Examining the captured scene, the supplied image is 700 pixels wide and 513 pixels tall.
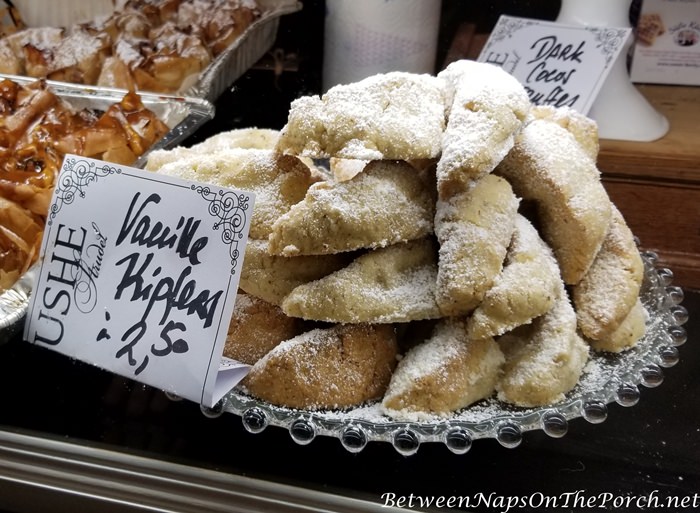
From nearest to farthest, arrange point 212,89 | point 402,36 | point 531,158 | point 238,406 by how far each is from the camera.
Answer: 1. point 238,406
2. point 531,158
3. point 402,36
4. point 212,89

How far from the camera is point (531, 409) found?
2.48 feet

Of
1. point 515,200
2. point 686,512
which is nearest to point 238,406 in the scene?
point 515,200

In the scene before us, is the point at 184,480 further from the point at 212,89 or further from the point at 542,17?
the point at 542,17

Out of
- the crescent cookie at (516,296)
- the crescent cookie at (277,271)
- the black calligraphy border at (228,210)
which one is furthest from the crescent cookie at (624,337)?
the black calligraphy border at (228,210)

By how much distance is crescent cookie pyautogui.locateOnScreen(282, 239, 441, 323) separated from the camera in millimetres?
759

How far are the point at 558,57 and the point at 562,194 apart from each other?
0.52 metres

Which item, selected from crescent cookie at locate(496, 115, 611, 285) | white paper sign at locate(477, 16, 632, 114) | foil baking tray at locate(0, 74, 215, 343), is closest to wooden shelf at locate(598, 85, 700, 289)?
white paper sign at locate(477, 16, 632, 114)

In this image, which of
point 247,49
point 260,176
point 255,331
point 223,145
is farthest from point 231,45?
point 255,331

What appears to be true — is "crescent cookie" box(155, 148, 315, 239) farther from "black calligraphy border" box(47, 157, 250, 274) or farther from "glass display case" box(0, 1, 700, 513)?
"glass display case" box(0, 1, 700, 513)

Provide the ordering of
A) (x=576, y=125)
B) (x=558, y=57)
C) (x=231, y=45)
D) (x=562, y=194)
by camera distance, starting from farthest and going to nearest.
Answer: (x=231, y=45) → (x=558, y=57) → (x=576, y=125) → (x=562, y=194)

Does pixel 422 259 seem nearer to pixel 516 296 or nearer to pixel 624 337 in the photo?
pixel 516 296

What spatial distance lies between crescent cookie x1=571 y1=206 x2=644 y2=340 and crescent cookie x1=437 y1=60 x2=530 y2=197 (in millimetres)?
202

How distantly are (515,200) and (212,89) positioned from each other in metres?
0.98

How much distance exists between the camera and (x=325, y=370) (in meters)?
0.77
